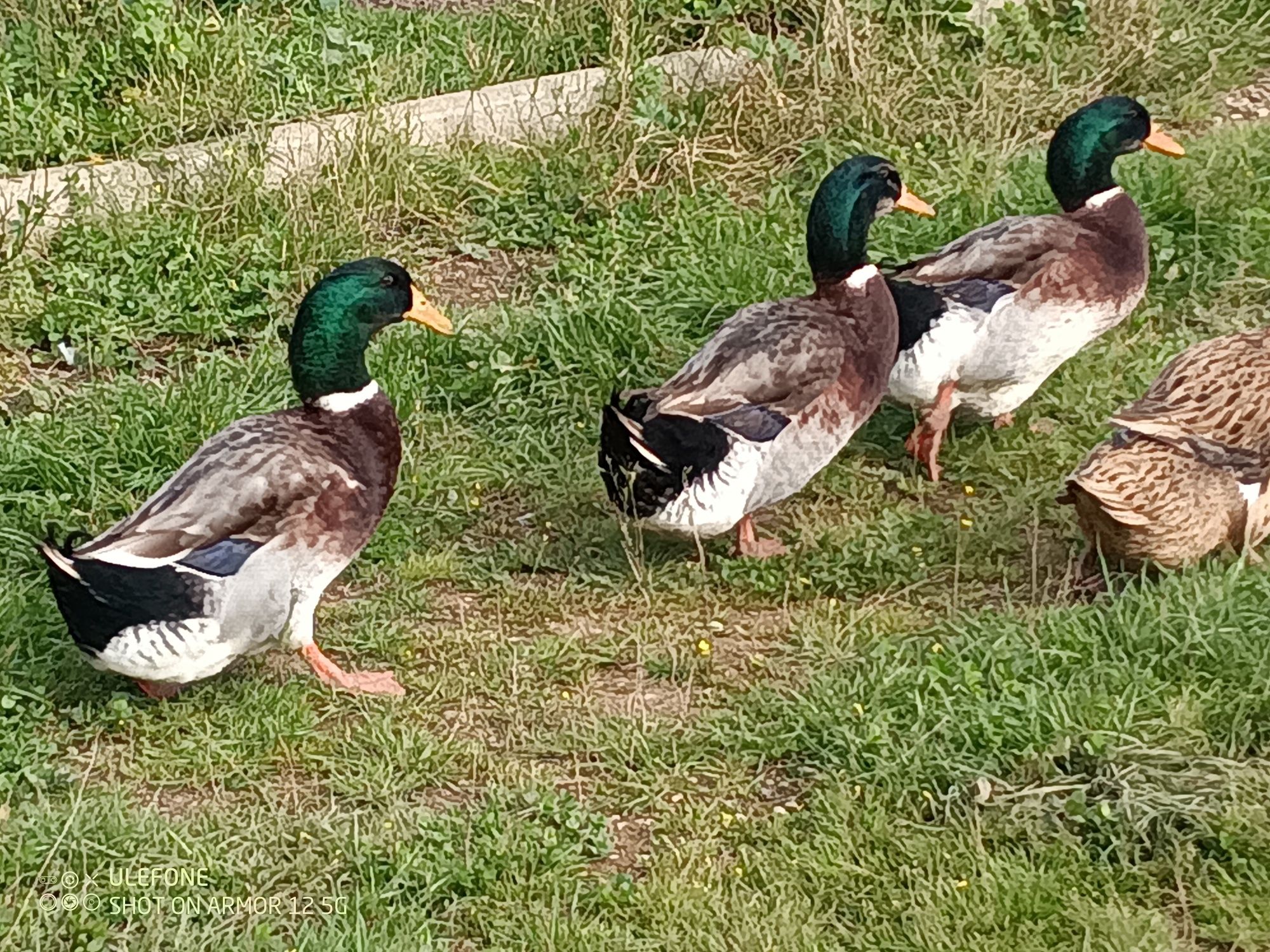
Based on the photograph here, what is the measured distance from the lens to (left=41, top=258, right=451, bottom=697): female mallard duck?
4051 mm

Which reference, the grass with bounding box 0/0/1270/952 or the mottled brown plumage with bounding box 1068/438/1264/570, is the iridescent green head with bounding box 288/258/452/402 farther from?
the mottled brown plumage with bounding box 1068/438/1264/570

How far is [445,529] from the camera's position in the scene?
5.35m

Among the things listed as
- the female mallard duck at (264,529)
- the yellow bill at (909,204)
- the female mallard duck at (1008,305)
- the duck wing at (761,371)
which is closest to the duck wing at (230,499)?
the female mallard duck at (264,529)

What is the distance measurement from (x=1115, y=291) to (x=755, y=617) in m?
1.72

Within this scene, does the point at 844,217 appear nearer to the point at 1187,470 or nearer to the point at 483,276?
the point at 1187,470

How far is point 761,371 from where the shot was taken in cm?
491

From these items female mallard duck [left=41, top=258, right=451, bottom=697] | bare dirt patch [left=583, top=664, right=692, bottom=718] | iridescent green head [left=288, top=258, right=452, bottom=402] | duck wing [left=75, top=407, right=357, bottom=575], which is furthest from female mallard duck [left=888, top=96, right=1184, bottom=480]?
duck wing [left=75, top=407, right=357, bottom=575]

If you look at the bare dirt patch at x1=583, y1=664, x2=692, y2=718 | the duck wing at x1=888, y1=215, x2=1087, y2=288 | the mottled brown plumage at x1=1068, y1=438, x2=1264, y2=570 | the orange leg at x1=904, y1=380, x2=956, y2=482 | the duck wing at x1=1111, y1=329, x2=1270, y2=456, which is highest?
the duck wing at x1=888, y1=215, x2=1087, y2=288

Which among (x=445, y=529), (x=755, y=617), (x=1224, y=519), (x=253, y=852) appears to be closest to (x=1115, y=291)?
(x=1224, y=519)

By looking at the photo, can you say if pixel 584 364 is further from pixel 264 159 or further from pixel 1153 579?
pixel 1153 579

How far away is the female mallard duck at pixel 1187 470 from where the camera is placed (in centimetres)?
438

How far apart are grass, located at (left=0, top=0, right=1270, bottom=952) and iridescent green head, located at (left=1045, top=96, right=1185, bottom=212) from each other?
22.8 inches

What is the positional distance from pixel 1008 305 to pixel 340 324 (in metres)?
2.08

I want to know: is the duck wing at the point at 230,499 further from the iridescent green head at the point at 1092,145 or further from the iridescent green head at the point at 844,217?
A: the iridescent green head at the point at 1092,145
